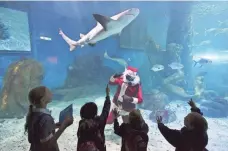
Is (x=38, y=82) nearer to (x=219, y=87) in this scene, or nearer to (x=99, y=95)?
(x=99, y=95)

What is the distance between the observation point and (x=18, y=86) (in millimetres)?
7012

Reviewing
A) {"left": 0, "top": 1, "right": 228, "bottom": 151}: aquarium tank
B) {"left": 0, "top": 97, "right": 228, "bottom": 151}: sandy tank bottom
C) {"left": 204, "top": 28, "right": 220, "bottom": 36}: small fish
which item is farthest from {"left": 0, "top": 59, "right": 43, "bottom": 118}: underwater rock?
{"left": 204, "top": 28, "right": 220, "bottom": 36}: small fish

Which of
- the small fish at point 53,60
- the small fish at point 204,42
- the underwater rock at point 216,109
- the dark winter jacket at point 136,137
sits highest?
the small fish at point 204,42

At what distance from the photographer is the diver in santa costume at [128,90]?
3.98m

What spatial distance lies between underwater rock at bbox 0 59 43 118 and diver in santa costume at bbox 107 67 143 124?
4.03 meters

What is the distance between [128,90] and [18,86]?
4417 mm

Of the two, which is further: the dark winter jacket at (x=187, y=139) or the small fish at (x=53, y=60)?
the small fish at (x=53, y=60)

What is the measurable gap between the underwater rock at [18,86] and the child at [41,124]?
16.9 feet

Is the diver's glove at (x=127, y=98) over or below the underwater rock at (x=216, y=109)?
over

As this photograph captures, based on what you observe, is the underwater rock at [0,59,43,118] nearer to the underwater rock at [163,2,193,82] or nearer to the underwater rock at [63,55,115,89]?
the underwater rock at [63,55,115,89]

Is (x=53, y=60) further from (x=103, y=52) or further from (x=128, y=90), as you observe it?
(x=128, y=90)

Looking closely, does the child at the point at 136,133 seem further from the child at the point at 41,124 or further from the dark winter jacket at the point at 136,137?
the child at the point at 41,124

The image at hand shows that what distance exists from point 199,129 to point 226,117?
6.50 meters

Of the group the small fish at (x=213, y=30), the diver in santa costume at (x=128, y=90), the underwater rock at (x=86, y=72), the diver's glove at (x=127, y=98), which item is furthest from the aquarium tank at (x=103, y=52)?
the small fish at (x=213, y=30)
